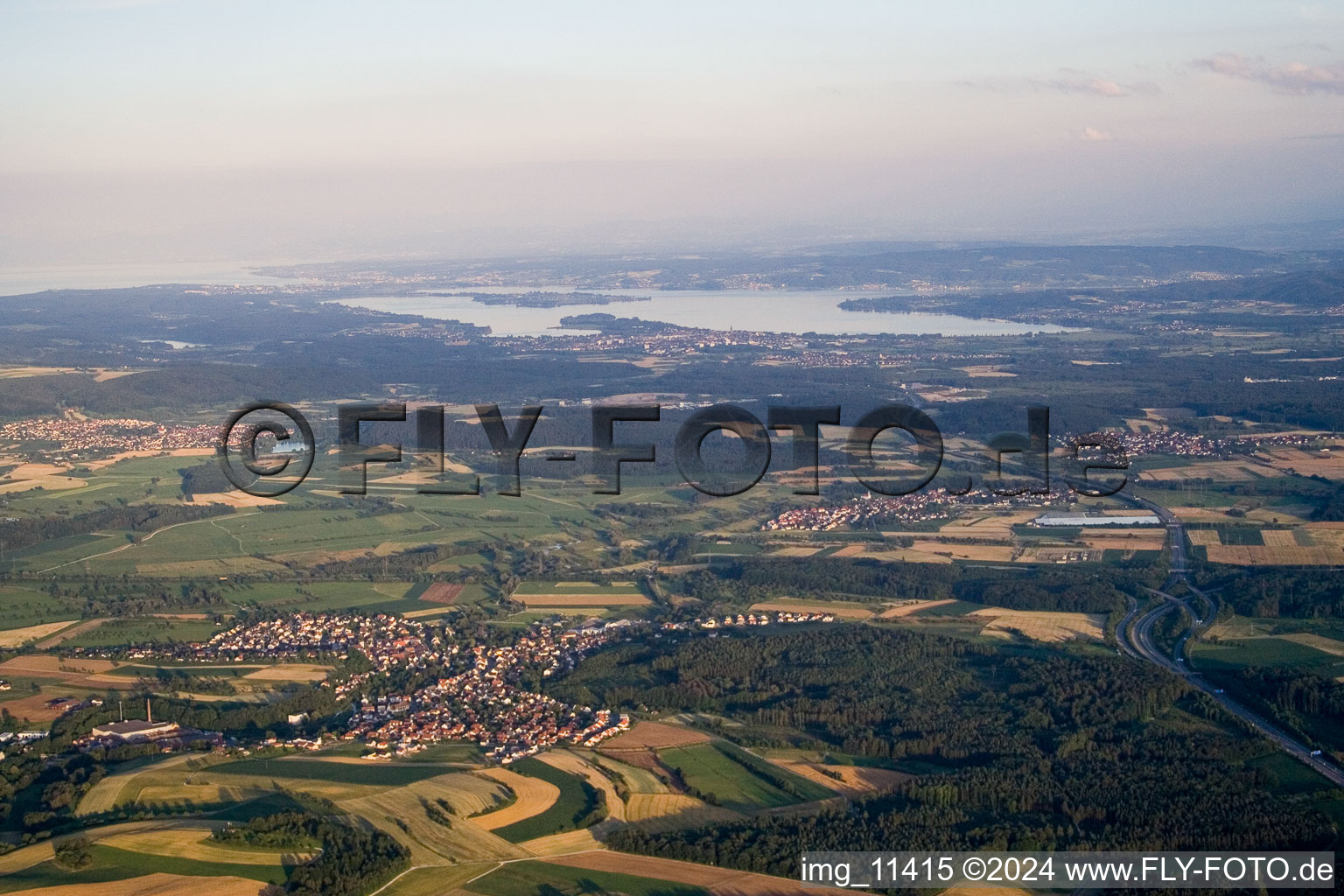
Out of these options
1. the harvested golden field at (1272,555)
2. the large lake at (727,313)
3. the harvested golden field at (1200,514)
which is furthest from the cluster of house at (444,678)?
the large lake at (727,313)

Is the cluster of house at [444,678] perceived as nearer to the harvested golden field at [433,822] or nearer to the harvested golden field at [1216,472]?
the harvested golden field at [433,822]

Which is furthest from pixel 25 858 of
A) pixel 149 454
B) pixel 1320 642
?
pixel 149 454

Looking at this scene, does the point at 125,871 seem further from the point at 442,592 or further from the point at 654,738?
the point at 442,592

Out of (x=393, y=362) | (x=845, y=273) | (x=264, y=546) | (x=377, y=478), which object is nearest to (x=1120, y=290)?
(x=845, y=273)

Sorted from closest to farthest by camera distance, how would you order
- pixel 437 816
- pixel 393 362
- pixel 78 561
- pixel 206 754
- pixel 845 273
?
pixel 437 816 < pixel 206 754 < pixel 78 561 < pixel 393 362 < pixel 845 273

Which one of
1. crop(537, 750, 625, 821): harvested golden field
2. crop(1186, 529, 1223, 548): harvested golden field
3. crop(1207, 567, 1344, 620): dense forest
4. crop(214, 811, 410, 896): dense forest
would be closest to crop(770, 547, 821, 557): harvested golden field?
crop(1186, 529, 1223, 548): harvested golden field

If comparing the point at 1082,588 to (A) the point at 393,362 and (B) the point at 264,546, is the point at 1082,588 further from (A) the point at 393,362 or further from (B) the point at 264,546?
(A) the point at 393,362

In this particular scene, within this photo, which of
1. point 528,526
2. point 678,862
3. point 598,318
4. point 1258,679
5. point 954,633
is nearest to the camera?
point 678,862
